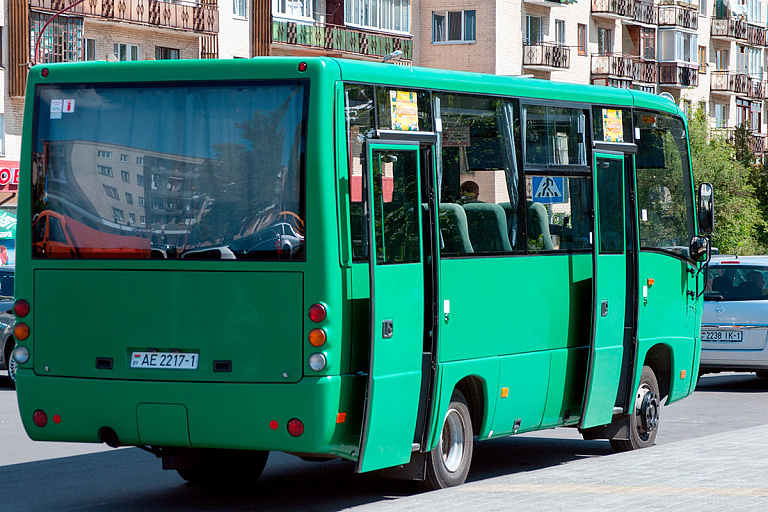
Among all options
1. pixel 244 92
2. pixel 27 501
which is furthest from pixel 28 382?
pixel 244 92

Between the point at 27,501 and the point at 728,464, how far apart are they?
536 cm

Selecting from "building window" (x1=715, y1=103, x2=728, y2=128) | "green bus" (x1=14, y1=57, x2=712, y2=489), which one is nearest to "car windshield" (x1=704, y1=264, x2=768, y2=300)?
"green bus" (x1=14, y1=57, x2=712, y2=489)

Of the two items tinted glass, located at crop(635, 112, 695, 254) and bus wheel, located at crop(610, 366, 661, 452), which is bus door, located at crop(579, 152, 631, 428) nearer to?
tinted glass, located at crop(635, 112, 695, 254)

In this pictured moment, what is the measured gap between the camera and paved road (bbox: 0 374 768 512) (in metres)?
9.73

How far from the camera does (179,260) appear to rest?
29.7 feet

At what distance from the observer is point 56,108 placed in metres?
9.48

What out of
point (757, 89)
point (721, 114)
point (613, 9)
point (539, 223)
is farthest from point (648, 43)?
point (539, 223)

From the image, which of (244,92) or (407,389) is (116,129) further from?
(407,389)

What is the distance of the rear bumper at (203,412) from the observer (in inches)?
344

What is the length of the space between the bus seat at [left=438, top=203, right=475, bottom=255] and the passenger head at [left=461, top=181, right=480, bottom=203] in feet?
0.42

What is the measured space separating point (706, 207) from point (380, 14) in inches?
1701

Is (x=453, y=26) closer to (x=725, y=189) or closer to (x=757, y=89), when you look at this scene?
A: (x=725, y=189)

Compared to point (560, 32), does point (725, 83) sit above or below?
below

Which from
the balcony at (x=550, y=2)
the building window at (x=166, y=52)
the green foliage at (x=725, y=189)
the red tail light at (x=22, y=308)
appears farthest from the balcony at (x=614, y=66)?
the red tail light at (x=22, y=308)
